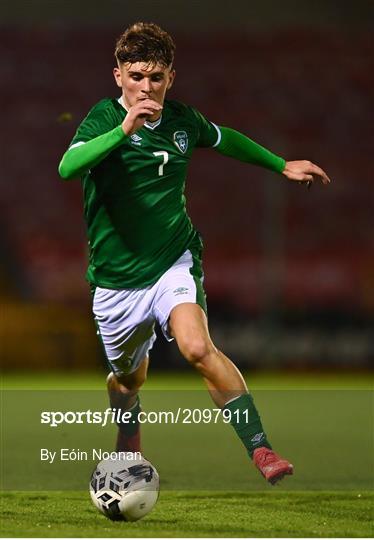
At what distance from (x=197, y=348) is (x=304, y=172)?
105 centimetres

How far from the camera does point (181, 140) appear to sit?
5117 millimetres

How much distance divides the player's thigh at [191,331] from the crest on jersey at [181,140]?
74 centimetres

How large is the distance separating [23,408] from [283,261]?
32.0 feet

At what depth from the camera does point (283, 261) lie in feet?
63.0

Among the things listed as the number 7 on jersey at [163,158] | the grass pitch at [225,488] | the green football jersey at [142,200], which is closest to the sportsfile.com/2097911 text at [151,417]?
the grass pitch at [225,488]

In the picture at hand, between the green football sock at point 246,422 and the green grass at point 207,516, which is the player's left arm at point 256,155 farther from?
the green grass at point 207,516

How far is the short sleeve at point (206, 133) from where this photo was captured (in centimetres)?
525

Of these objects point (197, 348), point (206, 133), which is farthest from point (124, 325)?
point (206, 133)

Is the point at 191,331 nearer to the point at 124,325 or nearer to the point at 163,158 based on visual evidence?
the point at 124,325

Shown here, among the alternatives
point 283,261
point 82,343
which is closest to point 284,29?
point 283,261

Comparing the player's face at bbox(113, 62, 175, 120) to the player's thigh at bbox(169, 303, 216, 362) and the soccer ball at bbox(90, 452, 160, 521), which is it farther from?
the soccer ball at bbox(90, 452, 160, 521)

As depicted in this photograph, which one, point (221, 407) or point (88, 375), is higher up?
point (221, 407)

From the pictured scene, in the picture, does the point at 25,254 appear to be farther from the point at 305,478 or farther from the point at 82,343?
the point at 305,478

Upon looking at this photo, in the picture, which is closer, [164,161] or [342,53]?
[164,161]
